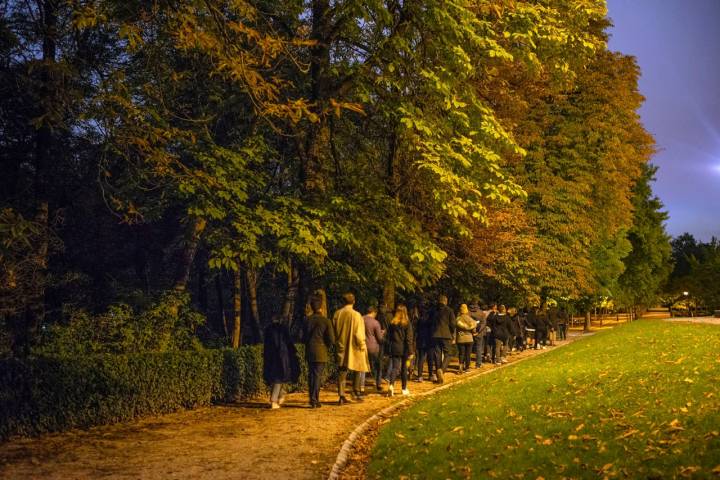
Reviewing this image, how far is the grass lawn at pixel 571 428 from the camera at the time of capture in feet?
25.3

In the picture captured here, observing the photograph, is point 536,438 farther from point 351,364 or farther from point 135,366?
point 135,366

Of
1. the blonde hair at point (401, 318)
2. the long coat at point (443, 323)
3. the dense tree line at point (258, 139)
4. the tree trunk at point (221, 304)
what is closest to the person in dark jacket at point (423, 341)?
the long coat at point (443, 323)

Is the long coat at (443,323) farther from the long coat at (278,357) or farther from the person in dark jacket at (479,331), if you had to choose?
the person in dark jacket at (479,331)

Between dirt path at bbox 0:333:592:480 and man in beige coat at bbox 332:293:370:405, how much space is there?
1143 millimetres

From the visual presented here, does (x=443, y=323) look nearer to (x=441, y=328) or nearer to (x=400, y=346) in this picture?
(x=441, y=328)

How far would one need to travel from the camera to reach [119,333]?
550 inches

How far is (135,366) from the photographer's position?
12141 mm

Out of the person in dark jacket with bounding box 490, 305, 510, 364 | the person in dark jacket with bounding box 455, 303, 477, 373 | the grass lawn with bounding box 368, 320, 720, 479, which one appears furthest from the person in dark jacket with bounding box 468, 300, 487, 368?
the grass lawn with bounding box 368, 320, 720, 479

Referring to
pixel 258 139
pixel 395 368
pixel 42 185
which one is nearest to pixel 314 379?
pixel 395 368

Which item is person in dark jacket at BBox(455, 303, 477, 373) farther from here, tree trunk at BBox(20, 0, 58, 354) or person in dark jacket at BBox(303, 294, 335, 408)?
tree trunk at BBox(20, 0, 58, 354)

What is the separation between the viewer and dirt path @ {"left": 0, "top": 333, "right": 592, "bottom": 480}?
857 cm

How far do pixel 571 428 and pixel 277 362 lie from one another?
6034mm

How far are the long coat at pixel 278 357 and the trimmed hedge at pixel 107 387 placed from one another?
943mm

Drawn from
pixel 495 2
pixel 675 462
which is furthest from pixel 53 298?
pixel 675 462
